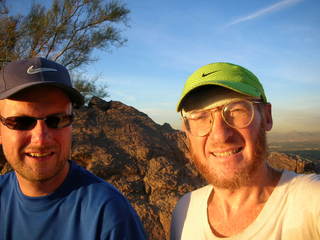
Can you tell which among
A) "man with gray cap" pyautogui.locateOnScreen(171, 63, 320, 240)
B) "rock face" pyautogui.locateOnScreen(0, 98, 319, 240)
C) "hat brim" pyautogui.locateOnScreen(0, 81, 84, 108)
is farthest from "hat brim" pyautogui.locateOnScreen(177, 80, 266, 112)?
"rock face" pyautogui.locateOnScreen(0, 98, 319, 240)

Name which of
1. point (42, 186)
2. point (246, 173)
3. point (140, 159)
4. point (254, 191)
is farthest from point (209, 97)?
point (140, 159)

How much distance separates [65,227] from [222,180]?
3.37ft

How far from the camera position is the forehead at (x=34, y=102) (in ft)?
7.07

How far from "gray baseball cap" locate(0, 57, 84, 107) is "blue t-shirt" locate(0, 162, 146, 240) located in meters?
0.64

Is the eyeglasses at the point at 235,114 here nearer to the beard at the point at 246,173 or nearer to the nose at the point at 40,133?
the beard at the point at 246,173

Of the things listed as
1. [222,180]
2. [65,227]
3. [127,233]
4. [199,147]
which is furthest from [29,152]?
[222,180]

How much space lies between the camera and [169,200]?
4363 mm

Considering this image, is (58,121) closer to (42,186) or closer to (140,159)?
(42,186)

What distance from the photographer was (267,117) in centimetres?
211

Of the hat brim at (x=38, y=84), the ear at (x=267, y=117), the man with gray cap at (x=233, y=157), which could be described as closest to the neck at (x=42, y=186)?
the hat brim at (x=38, y=84)

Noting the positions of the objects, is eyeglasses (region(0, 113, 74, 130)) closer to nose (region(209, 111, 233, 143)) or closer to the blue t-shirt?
the blue t-shirt

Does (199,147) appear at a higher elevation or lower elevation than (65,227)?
higher

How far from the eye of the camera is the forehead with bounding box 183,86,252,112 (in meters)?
2.01

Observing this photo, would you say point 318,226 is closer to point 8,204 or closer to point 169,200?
point 8,204
